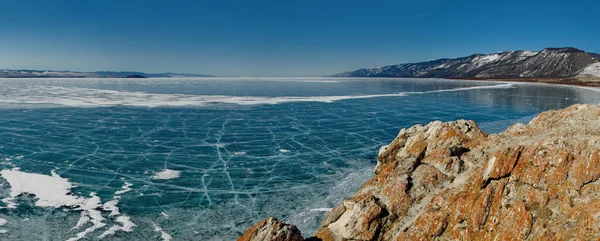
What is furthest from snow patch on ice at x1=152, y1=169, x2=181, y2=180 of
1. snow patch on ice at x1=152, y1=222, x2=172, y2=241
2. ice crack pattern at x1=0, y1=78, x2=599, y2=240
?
snow patch on ice at x1=152, y1=222, x2=172, y2=241

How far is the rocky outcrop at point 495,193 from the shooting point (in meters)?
7.78

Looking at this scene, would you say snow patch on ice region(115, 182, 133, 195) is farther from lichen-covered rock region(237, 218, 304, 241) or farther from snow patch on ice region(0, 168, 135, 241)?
lichen-covered rock region(237, 218, 304, 241)

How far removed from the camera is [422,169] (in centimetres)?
1121

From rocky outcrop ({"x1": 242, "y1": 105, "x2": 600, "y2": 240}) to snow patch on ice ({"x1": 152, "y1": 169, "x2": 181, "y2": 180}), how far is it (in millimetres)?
10106

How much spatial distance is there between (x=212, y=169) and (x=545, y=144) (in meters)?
15.8

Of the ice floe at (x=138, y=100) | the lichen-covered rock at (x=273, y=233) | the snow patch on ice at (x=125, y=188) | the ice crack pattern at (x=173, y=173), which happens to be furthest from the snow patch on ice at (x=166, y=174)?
the ice floe at (x=138, y=100)

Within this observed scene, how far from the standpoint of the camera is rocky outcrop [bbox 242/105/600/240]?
306 inches

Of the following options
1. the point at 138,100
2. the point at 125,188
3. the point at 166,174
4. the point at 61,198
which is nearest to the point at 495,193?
the point at 125,188

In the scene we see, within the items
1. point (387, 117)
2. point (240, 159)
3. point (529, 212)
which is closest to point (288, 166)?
point (240, 159)

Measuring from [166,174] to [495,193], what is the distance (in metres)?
15.7

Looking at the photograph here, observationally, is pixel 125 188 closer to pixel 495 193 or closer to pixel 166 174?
pixel 166 174

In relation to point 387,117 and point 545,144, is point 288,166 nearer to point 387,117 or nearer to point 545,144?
point 545,144

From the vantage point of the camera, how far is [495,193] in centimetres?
862

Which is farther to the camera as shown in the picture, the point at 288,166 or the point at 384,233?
the point at 288,166
